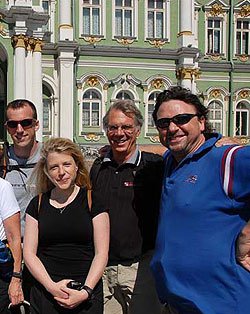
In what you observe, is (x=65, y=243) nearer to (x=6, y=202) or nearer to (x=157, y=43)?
(x=6, y=202)

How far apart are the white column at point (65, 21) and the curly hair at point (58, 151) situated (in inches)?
664

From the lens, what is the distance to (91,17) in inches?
792

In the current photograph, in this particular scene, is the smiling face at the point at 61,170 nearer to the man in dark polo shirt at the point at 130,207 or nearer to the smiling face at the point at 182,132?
the man in dark polo shirt at the point at 130,207

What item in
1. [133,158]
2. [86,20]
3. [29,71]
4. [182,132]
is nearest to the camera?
[182,132]

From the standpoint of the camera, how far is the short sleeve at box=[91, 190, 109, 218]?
9.54ft

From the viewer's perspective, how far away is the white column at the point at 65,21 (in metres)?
19.2

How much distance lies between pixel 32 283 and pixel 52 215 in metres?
0.51

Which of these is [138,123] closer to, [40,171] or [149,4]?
[40,171]

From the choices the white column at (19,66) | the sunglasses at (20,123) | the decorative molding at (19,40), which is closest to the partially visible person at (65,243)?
the sunglasses at (20,123)

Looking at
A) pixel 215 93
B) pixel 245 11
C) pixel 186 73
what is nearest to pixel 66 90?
pixel 186 73

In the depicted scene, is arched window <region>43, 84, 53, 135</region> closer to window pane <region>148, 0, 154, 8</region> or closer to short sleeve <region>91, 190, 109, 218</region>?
window pane <region>148, 0, 154, 8</region>

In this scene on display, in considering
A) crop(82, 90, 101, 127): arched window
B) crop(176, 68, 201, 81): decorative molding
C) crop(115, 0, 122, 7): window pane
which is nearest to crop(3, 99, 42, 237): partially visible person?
crop(82, 90, 101, 127): arched window

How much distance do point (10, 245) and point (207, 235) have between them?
1445 millimetres

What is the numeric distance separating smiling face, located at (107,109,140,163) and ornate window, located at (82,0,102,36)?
57.4ft
